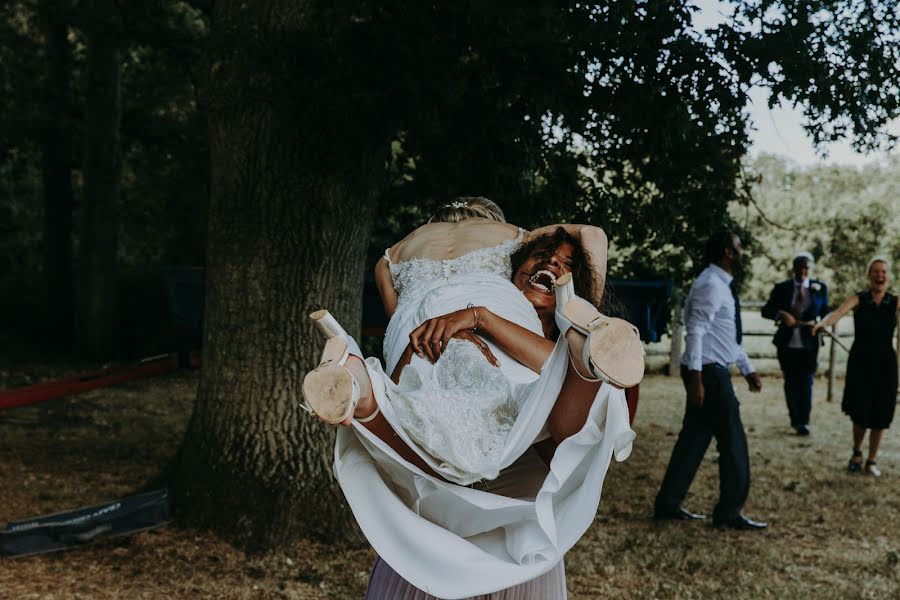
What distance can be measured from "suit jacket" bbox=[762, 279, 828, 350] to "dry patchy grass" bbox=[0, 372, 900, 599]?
48.6 inches

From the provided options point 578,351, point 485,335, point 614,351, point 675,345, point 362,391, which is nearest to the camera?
point 614,351

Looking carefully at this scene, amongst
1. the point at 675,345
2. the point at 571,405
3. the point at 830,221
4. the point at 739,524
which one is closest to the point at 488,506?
the point at 571,405

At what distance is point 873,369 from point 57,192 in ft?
45.0

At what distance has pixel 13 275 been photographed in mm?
17297

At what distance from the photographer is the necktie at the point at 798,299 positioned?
988 cm

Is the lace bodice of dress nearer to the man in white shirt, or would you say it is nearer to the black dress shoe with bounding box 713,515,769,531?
the man in white shirt

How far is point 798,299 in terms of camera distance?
389 inches

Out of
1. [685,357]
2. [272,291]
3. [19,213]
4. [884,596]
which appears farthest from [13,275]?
[884,596]

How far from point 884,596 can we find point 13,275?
17.1m

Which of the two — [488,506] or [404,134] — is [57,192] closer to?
[404,134]

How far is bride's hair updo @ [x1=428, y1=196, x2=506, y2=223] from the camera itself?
3633 mm

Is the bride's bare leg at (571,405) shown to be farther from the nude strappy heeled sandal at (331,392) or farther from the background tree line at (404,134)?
the background tree line at (404,134)

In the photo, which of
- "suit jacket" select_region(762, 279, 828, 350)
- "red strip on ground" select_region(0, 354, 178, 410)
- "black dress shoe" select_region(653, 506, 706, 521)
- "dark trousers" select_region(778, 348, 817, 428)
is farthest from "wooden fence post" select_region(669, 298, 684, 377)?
"black dress shoe" select_region(653, 506, 706, 521)

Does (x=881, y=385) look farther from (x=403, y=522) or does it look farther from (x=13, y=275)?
(x=13, y=275)
